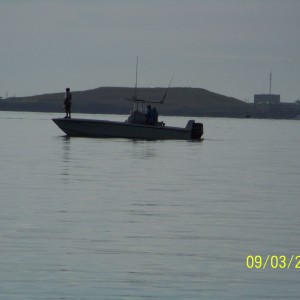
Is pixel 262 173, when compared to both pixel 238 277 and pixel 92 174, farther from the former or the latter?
pixel 238 277

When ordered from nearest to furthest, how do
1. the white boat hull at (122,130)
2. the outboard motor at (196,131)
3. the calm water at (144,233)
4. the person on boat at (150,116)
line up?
the calm water at (144,233) → the person on boat at (150,116) → the white boat hull at (122,130) → the outboard motor at (196,131)

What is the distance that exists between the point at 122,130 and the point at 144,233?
45431 mm

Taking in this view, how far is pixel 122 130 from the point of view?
216ft

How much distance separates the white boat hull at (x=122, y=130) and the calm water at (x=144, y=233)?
25.6m

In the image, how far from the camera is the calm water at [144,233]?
15305mm

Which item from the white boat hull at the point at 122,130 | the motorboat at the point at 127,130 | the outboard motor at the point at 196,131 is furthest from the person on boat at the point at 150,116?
the outboard motor at the point at 196,131

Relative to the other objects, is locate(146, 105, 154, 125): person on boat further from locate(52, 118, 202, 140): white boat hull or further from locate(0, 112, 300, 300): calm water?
locate(0, 112, 300, 300): calm water

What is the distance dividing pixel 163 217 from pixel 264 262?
615 centimetres

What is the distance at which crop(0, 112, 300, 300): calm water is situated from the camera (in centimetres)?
1530
